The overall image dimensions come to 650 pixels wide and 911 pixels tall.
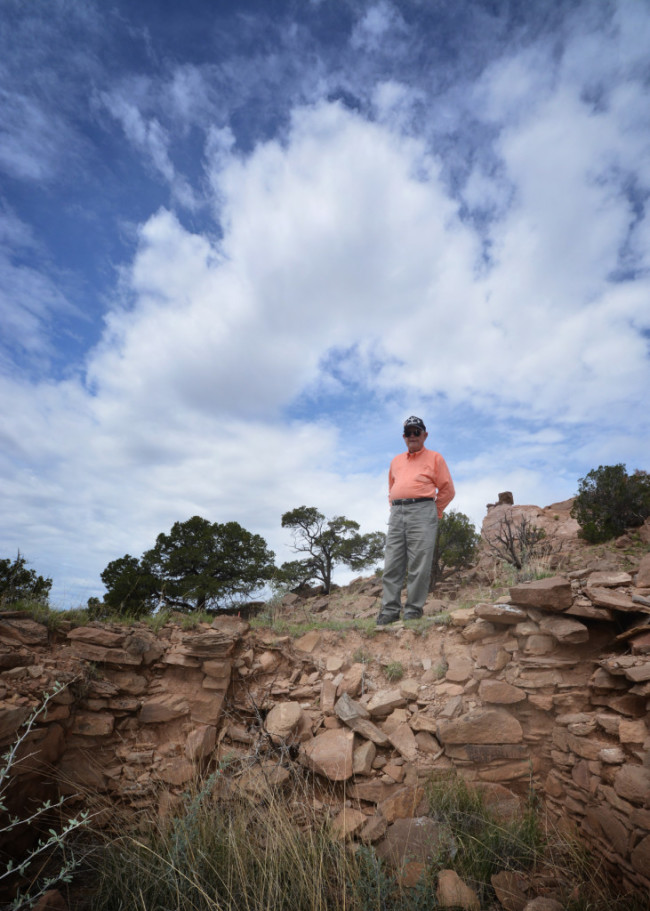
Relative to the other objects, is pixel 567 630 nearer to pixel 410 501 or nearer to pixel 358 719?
pixel 358 719

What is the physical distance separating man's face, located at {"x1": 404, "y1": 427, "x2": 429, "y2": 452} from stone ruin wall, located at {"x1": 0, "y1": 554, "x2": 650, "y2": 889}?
97.5 inches

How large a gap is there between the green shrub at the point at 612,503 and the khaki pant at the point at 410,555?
7358mm

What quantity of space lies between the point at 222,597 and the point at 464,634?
9962 mm

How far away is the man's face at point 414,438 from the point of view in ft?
22.0

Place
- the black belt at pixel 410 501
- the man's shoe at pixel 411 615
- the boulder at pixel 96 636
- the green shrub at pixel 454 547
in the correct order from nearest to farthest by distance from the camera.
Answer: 1. the boulder at pixel 96 636
2. the man's shoe at pixel 411 615
3. the black belt at pixel 410 501
4. the green shrub at pixel 454 547

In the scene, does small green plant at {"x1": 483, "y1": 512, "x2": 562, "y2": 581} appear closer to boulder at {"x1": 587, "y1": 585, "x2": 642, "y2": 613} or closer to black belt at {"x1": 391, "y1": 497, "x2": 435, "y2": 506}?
black belt at {"x1": 391, "y1": 497, "x2": 435, "y2": 506}

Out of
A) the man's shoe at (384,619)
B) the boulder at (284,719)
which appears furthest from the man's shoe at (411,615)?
the boulder at (284,719)

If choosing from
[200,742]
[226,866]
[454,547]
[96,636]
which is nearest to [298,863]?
[226,866]

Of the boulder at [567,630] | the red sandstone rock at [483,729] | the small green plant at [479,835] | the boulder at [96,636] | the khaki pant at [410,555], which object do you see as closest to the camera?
the small green plant at [479,835]

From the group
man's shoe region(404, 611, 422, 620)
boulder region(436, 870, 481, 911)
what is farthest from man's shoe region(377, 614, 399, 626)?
boulder region(436, 870, 481, 911)

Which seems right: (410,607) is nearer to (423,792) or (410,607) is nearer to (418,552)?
(418,552)

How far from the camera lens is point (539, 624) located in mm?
4559

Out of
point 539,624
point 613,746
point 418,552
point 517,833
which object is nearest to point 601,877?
point 517,833

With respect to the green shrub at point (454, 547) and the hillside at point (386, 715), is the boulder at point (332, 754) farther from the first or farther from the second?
the green shrub at point (454, 547)
